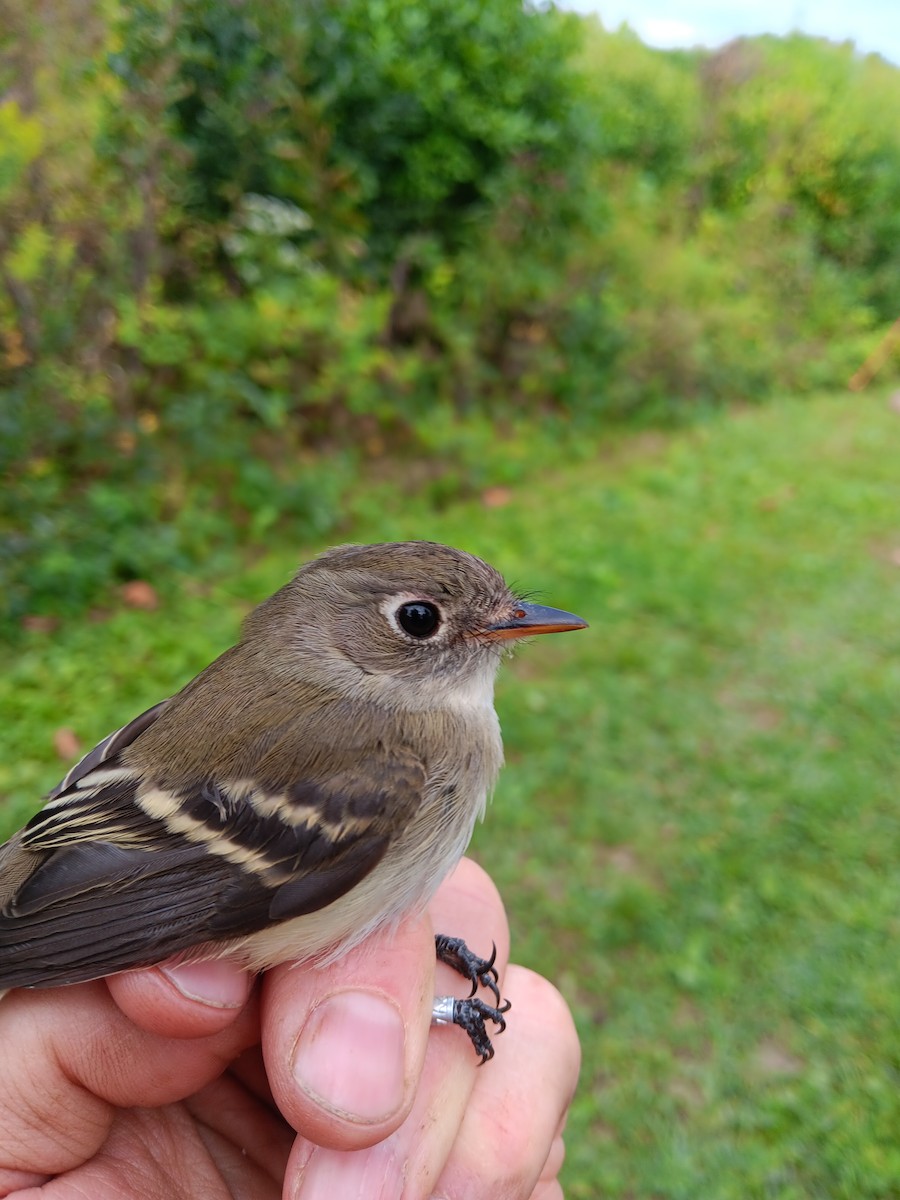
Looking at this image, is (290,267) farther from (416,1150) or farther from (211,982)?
(416,1150)

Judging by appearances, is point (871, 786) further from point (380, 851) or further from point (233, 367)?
point (233, 367)

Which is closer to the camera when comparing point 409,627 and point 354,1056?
point 354,1056

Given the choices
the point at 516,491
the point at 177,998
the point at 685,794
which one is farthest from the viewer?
the point at 516,491

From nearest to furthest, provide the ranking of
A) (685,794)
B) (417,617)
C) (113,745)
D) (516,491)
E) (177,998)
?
1. (177,998)
2. (417,617)
3. (113,745)
4. (685,794)
5. (516,491)

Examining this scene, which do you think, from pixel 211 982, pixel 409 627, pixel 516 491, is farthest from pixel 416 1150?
pixel 516 491

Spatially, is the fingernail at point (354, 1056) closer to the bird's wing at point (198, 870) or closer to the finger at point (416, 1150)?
the finger at point (416, 1150)

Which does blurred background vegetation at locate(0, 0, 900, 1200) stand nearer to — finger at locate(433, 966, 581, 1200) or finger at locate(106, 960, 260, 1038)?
finger at locate(433, 966, 581, 1200)

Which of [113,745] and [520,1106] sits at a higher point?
[113,745]

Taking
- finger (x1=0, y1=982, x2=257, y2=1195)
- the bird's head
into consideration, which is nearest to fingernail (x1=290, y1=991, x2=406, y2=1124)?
finger (x1=0, y1=982, x2=257, y2=1195)
